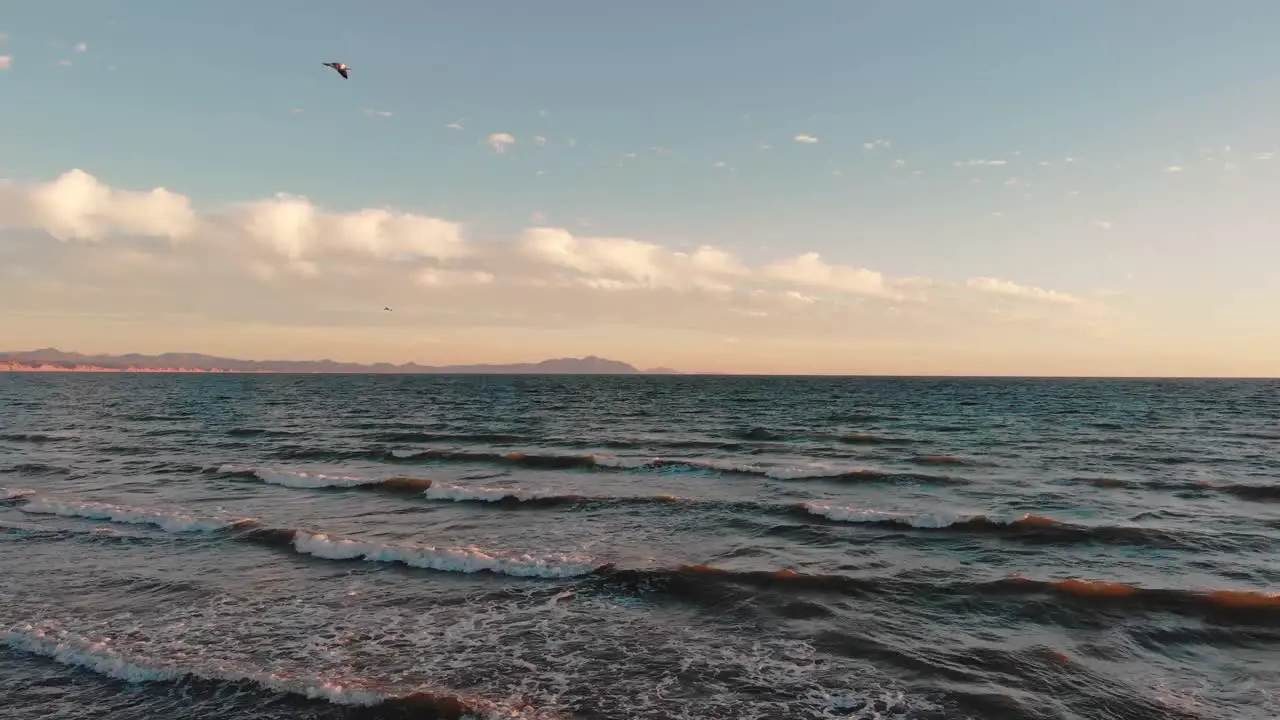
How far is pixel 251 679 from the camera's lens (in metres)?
12.1

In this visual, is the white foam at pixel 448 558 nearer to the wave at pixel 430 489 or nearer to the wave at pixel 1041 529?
the wave at pixel 430 489

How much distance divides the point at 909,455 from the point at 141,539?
125 feet

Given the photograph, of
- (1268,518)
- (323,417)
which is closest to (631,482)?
(1268,518)

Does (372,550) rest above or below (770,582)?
below

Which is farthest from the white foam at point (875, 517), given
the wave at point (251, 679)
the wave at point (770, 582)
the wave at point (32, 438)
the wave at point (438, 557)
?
the wave at point (32, 438)

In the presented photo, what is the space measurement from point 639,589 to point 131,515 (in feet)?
64.1

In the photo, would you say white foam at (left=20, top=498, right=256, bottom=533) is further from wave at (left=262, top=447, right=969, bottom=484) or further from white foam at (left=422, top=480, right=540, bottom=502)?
wave at (left=262, top=447, right=969, bottom=484)

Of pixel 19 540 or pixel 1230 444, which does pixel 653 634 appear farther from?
pixel 1230 444

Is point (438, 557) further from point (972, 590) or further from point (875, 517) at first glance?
point (875, 517)

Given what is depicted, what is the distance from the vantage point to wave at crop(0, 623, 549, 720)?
36.4 ft

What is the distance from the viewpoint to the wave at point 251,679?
437 inches

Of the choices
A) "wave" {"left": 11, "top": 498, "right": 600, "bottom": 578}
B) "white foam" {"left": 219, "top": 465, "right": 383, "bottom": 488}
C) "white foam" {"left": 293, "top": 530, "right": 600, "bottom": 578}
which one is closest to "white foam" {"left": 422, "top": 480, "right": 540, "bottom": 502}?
"white foam" {"left": 219, "top": 465, "right": 383, "bottom": 488}

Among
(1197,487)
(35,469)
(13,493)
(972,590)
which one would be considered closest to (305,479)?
(13,493)

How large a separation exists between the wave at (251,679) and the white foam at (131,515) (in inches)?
361
